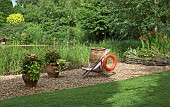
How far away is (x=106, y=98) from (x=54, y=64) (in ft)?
10.5

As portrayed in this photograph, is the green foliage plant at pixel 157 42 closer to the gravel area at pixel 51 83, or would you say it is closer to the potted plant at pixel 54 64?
the gravel area at pixel 51 83

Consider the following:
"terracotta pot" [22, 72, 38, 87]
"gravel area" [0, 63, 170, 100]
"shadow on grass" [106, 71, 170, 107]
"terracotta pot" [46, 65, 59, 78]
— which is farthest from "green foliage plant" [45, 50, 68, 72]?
"shadow on grass" [106, 71, 170, 107]

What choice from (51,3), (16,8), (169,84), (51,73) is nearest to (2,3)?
(16,8)

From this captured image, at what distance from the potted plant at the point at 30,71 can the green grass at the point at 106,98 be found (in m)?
0.81

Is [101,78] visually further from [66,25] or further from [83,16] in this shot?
[66,25]

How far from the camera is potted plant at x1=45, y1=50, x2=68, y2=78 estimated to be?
765 cm

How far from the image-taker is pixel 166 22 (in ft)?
42.8

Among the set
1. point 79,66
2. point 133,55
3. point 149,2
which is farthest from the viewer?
point 149,2

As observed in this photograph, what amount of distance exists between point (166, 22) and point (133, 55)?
3.17 m

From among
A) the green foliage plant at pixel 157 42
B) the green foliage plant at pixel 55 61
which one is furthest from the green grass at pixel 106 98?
the green foliage plant at pixel 157 42

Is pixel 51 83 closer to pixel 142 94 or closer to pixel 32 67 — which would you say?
pixel 32 67

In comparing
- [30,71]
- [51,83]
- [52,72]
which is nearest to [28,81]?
[30,71]

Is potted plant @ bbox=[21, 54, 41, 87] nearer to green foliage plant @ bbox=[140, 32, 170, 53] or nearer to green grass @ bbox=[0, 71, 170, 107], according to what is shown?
green grass @ bbox=[0, 71, 170, 107]

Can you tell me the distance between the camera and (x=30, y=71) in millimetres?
6113
